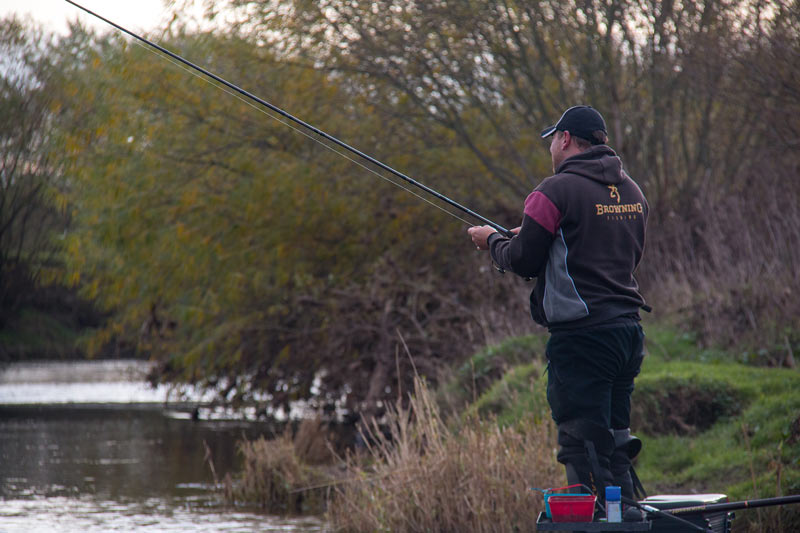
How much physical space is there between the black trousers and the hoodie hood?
61 centimetres

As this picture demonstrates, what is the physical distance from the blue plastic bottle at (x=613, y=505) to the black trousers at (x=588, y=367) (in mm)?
533

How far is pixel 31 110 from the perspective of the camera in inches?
791

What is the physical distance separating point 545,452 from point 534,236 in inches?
97.4

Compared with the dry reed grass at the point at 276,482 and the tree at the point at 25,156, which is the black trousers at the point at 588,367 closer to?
the dry reed grass at the point at 276,482

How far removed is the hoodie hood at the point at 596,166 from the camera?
4590mm

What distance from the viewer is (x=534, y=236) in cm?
450

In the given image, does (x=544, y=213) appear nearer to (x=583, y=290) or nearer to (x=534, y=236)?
(x=534, y=236)

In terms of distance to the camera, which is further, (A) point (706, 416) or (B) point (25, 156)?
(B) point (25, 156)

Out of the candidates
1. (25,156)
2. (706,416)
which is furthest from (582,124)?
(25,156)

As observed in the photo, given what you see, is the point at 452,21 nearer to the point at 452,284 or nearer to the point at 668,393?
the point at 452,284

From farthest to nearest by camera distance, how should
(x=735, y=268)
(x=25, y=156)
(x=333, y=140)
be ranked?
1. (x=25, y=156)
2. (x=735, y=268)
3. (x=333, y=140)

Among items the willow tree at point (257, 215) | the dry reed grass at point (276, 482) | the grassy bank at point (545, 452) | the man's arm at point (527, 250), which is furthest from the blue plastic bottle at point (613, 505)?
the willow tree at point (257, 215)

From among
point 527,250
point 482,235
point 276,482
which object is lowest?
point 276,482

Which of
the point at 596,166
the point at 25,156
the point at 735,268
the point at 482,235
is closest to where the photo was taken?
the point at 596,166
